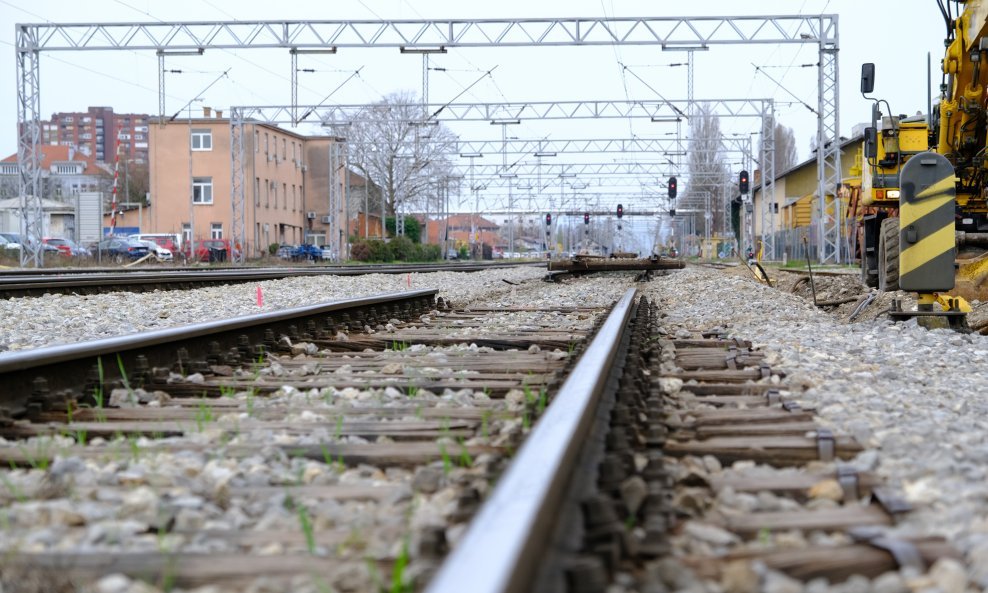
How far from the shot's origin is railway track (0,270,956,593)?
2402 millimetres

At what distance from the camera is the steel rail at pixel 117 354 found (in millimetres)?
4719

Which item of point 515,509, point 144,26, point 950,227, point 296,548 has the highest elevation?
point 144,26

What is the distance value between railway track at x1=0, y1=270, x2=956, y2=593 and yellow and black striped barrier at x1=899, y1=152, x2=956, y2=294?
129 inches

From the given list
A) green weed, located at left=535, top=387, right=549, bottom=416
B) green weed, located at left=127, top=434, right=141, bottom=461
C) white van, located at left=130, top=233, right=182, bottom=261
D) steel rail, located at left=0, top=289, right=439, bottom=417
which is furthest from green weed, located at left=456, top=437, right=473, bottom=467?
white van, located at left=130, top=233, right=182, bottom=261

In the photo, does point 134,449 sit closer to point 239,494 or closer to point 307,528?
point 239,494

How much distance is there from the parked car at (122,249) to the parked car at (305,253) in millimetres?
7359

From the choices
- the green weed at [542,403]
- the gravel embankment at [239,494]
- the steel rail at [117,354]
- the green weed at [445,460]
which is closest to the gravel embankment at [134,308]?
the steel rail at [117,354]

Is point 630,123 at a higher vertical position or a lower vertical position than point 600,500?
higher

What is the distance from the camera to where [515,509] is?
232 centimetres

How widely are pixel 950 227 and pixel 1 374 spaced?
7030mm

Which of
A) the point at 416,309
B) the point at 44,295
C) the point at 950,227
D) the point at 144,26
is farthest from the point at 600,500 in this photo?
the point at 144,26

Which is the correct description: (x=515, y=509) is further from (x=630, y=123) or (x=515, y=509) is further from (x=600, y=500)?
(x=630, y=123)

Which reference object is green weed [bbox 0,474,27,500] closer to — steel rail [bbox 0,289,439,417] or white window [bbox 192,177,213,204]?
steel rail [bbox 0,289,439,417]

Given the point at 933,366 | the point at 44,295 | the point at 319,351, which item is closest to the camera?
the point at 933,366
